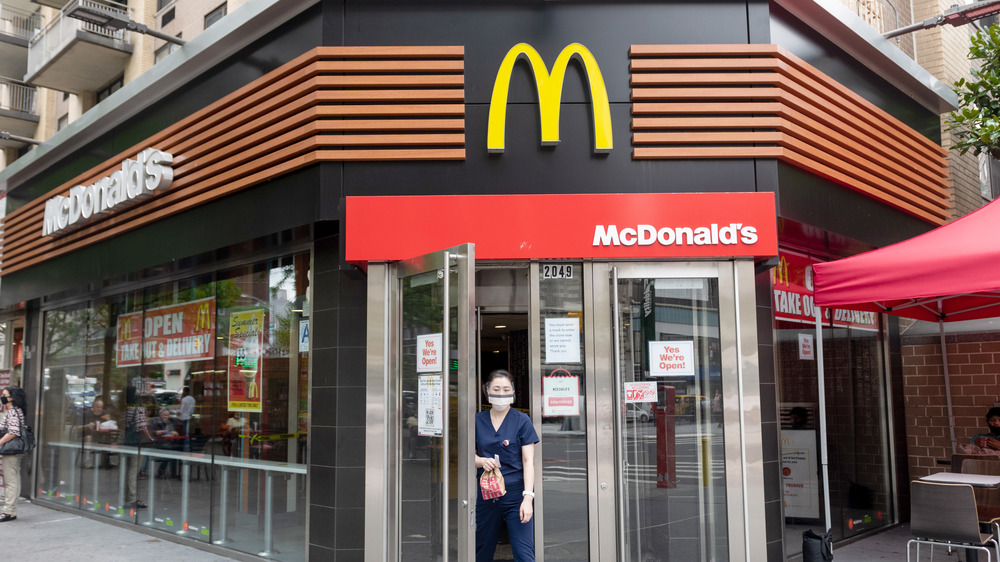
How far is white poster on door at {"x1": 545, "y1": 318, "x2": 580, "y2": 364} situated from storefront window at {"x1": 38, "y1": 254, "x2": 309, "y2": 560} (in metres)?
2.47

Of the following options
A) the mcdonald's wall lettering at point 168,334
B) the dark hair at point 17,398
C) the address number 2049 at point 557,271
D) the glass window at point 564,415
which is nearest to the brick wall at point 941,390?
the glass window at point 564,415

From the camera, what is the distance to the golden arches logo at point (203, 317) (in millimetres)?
8992

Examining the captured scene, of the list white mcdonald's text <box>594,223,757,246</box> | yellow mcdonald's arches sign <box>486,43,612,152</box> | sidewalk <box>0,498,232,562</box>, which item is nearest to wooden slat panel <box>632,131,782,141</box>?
yellow mcdonald's arches sign <box>486,43,612,152</box>

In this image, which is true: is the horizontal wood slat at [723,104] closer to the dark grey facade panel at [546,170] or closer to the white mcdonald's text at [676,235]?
the dark grey facade panel at [546,170]

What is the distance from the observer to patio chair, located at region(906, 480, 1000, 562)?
5.92 metres

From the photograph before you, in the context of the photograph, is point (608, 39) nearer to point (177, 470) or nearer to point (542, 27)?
point (542, 27)

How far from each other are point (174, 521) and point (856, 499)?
7.99 m

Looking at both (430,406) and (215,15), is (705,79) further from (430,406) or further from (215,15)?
(215,15)

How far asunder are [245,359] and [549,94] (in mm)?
4400

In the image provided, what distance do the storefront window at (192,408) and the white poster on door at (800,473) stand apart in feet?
16.1

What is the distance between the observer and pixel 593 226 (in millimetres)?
6297

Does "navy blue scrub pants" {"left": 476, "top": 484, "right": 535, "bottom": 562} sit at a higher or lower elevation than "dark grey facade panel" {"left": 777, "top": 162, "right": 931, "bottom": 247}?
lower

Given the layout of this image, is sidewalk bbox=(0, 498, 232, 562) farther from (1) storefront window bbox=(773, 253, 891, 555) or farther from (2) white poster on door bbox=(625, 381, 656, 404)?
(1) storefront window bbox=(773, 253, 891, 555)

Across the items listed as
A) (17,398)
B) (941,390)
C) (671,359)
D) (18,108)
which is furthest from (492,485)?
(18,108)
